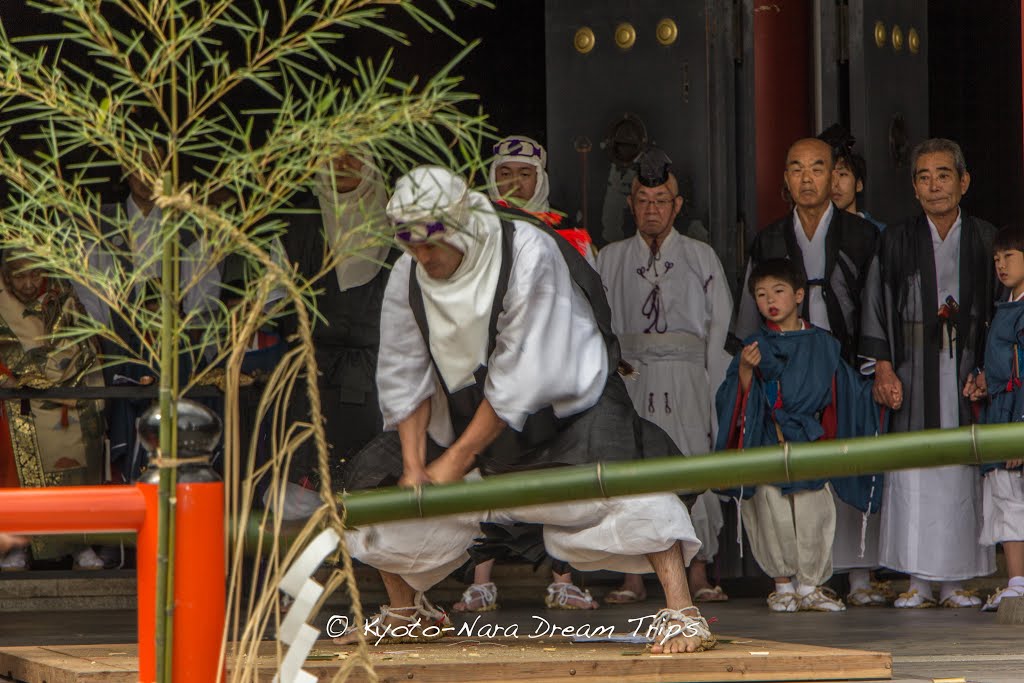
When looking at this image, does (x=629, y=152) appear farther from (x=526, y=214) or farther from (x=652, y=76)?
(x=526, y=214)

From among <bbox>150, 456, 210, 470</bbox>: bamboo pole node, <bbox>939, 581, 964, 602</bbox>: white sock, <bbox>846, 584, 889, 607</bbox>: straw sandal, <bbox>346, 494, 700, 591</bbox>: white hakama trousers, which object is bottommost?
<bbox>846, 584, 889, 607</bbox>: straw sandal

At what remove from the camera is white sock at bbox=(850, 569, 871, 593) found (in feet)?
17.6

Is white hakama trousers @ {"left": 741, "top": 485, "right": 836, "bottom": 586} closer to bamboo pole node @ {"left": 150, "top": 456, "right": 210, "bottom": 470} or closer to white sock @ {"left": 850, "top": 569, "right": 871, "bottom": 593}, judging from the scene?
white sock @ {"left": 850, "top": 569, "right": 871, "bottom": 593}

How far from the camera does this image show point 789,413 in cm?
516

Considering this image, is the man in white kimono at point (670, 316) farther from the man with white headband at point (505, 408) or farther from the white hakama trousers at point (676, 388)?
the man with white headband at point (505, 408)

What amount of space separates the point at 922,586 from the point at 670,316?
46.4 inches

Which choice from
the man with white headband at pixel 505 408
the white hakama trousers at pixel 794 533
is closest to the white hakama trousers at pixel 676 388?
the white hakama trousers at pixel 794 533

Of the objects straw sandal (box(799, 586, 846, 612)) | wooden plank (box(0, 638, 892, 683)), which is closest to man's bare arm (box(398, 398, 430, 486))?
wooden plank (box(0, 638, 892, 683))

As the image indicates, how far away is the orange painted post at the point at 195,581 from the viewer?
168 cm

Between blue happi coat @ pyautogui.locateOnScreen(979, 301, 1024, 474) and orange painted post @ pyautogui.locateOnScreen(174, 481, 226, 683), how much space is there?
12.0 ft

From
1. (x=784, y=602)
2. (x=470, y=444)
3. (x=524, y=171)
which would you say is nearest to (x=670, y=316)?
(x=524, y=171)

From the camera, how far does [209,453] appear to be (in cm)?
171

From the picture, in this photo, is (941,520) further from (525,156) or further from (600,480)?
(600,480)

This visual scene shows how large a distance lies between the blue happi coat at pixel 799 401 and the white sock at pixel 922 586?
27 cm
